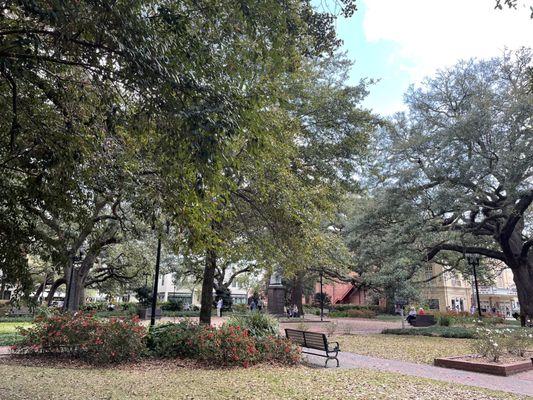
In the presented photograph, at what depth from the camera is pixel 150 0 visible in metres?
5.20

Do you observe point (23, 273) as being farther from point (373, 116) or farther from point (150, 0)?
point (373, 116)

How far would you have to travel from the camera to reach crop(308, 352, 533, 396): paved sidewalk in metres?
8.73

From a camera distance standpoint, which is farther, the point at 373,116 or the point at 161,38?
the point at 373,116

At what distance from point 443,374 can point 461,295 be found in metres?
51.7

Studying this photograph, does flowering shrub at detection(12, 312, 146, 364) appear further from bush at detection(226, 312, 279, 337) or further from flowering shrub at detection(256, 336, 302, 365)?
flowering shrub at detection(256, 336, 302, 365)

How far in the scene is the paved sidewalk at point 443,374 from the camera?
28.7 feet

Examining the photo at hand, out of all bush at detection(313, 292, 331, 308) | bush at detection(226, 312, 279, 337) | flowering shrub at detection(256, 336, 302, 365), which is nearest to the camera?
flowering shrub at detection(256, 336, 302, 365)

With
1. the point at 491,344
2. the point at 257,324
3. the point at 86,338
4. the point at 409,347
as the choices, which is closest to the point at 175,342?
the point at 86,338

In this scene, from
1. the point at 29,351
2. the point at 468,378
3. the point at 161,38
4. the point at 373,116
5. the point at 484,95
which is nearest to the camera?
the point at 161,38

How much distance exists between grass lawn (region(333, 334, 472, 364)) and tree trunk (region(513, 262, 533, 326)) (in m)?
6.15

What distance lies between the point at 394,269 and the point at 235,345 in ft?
41.6

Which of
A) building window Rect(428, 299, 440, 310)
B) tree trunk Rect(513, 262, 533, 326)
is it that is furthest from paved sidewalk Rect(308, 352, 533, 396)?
building window Rect(428, 299, 440, 310)

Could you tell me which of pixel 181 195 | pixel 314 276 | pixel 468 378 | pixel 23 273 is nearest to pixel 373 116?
pixel 468 378

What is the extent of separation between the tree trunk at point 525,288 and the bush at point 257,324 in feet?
52.6
